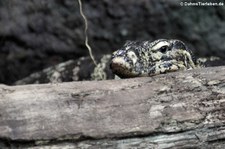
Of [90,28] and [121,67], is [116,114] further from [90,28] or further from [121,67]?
[90,28]

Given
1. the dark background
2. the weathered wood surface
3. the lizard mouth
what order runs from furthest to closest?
the dark background, the lizard mouth, the weathered wood surface

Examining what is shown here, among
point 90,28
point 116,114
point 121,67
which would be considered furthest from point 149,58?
point 90,28

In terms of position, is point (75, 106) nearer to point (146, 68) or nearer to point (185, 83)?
point (185, 83)

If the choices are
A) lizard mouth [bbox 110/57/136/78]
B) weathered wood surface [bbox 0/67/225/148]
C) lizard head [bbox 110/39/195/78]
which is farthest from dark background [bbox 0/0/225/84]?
weathered wood surface [bbox 0/67/225/148]

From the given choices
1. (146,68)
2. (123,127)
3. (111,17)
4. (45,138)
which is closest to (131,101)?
(123,127)

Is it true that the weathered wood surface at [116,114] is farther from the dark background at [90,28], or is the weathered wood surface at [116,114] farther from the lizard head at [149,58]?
the dark background at [90,28]

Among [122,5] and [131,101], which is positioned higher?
[122,5]

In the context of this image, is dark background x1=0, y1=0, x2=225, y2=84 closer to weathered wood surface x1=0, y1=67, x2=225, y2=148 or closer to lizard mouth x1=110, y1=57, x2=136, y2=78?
lizard mouth x1=110, y1=57, x2=136, y2=78
